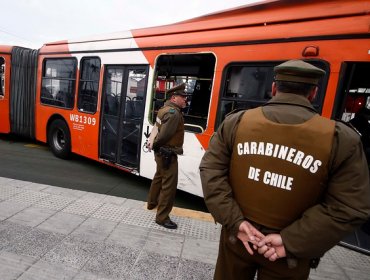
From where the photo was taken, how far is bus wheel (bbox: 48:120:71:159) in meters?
6.32

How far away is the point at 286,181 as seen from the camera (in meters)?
1.39

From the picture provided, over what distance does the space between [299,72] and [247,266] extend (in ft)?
3.64

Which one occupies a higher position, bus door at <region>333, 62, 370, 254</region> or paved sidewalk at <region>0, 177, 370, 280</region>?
bus door at <region>333, 62, 370, 254</region>

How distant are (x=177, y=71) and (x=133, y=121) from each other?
46.5 inches

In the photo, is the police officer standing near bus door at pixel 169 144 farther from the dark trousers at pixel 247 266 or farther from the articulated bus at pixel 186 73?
the dark trousers at pixel 247 266

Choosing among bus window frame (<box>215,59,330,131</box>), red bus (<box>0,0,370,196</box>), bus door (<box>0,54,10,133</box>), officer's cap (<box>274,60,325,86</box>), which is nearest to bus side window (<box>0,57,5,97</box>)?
bus door (<box>0,54,10,133</box>)

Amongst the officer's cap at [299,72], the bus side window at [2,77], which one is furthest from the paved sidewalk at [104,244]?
the bus side window at [2,77]

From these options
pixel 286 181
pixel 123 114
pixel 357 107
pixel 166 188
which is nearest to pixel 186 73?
pixel 123 114

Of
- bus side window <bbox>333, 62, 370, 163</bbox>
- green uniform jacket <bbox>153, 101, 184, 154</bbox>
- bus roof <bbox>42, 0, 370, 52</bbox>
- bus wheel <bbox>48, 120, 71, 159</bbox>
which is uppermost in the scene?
bus roof <bbox>42, 0, 370, 52</bbox>

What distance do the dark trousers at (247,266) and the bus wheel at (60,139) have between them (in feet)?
17.6

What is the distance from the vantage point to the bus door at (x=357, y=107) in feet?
10.0

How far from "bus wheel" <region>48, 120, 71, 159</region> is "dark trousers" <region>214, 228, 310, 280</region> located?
17.6ft

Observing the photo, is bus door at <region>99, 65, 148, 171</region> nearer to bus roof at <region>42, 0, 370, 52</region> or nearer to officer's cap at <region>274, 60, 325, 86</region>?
bus roof at <region>42, 0, 370, 52</region>

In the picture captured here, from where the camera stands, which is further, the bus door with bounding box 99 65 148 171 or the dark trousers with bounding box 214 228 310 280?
the bus door with bounding box 99 65 148 171
